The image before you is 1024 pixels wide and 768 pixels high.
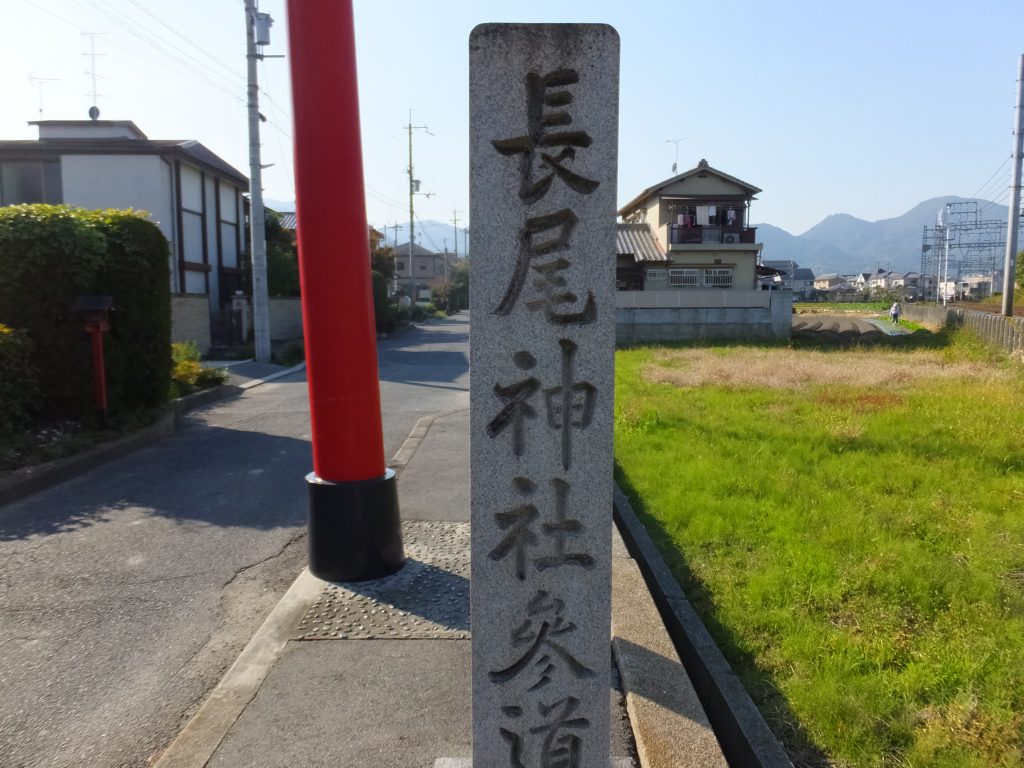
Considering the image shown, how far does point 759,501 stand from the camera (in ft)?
19.9

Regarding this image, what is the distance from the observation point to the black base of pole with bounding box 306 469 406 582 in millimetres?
4473

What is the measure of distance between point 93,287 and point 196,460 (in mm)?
2250

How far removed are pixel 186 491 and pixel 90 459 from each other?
1.44 metres

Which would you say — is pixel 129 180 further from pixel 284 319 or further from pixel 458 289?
pixel 458 289

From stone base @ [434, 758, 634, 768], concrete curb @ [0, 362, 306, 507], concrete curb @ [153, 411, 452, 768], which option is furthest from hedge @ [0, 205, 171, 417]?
stone base @ [434, 758, 634, 768]

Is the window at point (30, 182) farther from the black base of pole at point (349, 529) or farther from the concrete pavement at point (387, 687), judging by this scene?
the concrete pavement at point (387, 687)

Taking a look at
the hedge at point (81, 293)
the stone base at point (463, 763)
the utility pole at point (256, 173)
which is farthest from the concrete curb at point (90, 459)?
the utility pole at point (256, 173)

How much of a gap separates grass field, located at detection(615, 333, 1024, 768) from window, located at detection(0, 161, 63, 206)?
682 inches

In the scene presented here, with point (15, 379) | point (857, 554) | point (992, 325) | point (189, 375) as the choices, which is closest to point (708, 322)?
point (992, 325)

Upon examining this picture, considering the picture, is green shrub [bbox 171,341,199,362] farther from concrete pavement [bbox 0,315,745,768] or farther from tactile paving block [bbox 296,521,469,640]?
tactile paving block [bbox 296,521,469,640]

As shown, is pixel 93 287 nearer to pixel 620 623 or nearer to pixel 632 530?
pixel 632 530

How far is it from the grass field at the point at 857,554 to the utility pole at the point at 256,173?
34.8 feet

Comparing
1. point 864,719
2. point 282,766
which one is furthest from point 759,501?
point 282,766

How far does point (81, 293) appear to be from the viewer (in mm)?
8023
